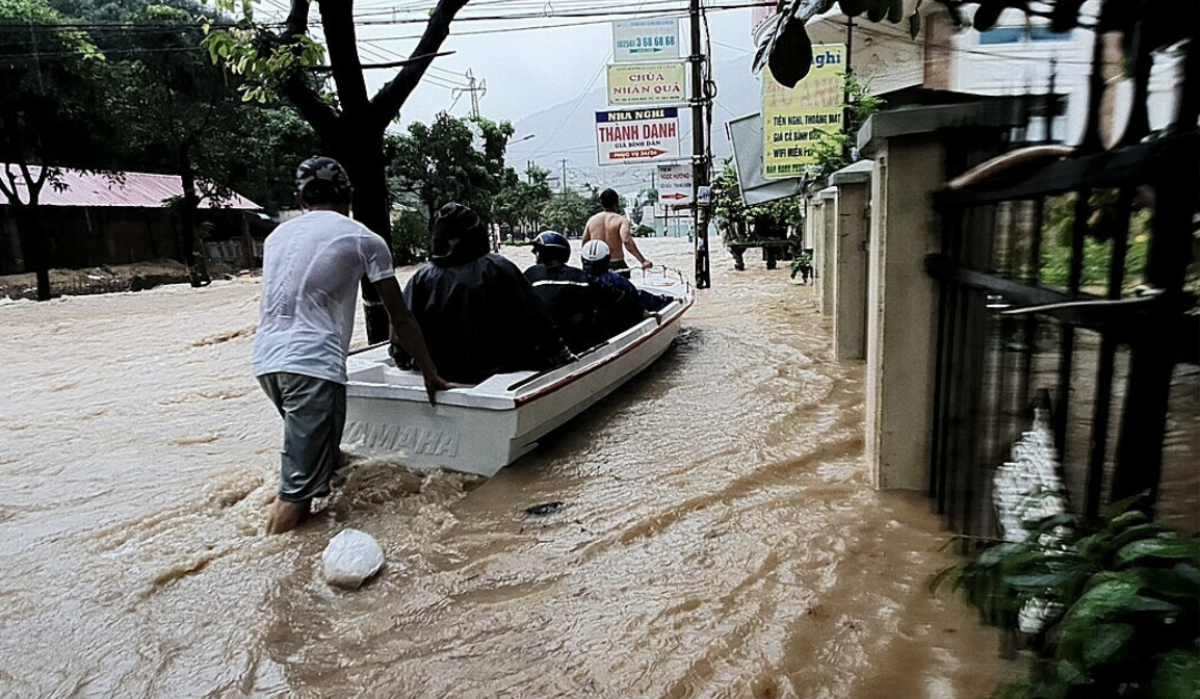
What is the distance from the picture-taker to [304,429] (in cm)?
346

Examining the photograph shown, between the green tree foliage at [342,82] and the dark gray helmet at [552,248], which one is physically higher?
the green tree foliage at [342,82]

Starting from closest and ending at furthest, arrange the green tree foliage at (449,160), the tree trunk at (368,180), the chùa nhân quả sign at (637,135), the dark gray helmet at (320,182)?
the dark gray helmet at (320,182) → the tree trunk at (368,180) → the chùa nhân quả sign at (637,135) → the green tree foliage at (449,160)

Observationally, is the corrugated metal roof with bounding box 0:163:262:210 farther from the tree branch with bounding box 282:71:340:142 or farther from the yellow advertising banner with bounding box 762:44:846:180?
the tree branch with bounding box 282:71:340:142

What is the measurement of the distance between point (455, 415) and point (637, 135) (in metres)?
12.0

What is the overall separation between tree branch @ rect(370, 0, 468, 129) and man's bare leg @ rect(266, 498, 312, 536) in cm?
354

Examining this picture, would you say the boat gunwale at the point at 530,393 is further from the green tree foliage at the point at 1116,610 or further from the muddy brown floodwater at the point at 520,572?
the green tree foliage at the point at 1116,610

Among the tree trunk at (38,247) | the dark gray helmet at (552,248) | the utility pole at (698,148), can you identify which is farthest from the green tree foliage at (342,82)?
the tree trunk at (38,247)

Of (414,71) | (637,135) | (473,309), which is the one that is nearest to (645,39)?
(637,135)

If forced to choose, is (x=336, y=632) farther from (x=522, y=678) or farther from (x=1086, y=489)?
(x=1086, y=489)

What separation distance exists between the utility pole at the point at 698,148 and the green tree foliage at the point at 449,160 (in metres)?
12.5

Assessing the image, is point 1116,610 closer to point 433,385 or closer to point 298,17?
point 433,385

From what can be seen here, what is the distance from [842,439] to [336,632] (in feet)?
9.79

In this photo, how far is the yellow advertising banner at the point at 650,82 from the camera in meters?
14.1

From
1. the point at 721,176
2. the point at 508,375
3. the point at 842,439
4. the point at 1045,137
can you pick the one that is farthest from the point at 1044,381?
the point at 721,176
